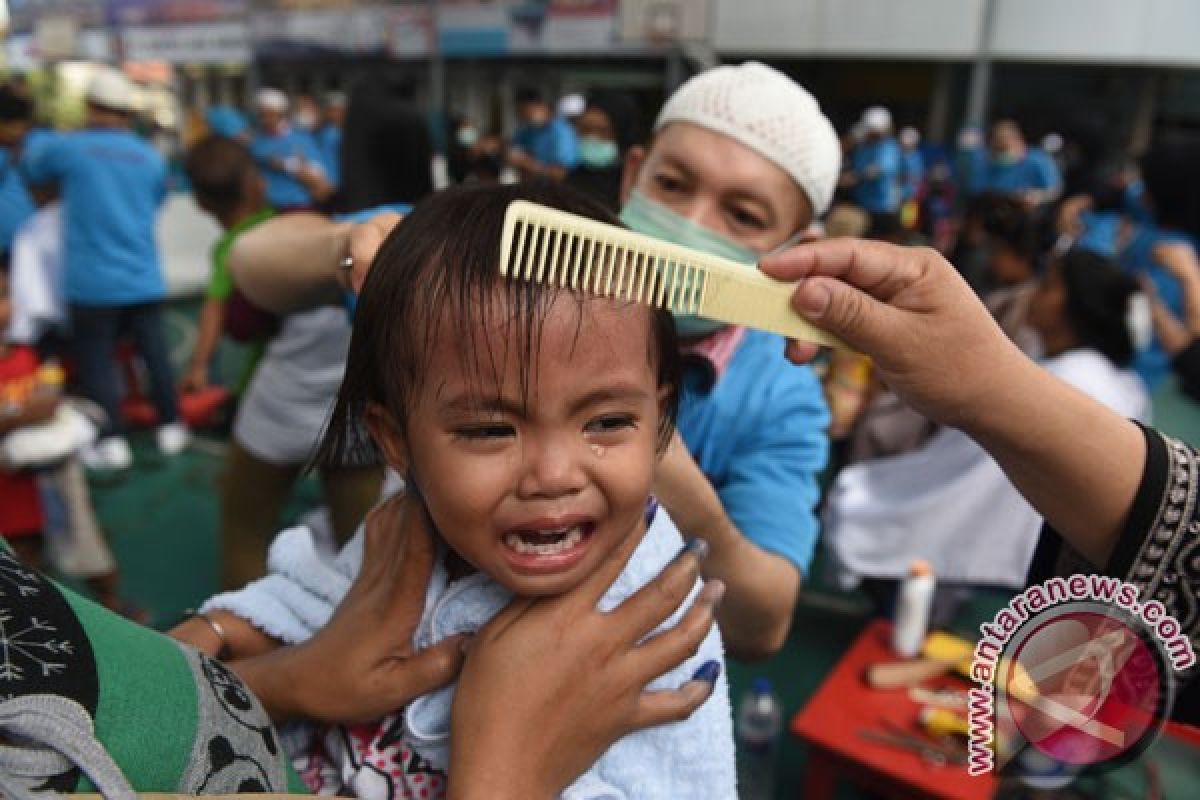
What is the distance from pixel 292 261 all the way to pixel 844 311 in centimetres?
92

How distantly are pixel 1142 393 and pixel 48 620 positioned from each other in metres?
3.42

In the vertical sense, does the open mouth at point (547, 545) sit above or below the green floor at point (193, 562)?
above

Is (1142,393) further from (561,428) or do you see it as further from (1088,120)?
(1088,120)

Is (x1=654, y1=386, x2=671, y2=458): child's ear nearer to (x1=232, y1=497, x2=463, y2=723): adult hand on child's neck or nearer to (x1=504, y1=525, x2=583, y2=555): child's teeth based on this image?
(x1=504, y1=525, x2=583, y2=555): child's teeth

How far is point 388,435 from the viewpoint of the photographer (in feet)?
2.82

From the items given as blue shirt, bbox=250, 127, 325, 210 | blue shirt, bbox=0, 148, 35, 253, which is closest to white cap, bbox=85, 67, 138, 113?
blue shirt, bbox=0, 148, 35, 253

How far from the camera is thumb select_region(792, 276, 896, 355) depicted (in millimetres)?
685

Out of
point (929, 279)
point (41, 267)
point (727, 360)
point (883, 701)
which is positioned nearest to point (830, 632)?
point (883, 701)

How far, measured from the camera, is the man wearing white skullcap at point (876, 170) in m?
8.46

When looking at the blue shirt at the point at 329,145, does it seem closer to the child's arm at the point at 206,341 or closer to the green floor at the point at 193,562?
the green floor at the point at 193,562

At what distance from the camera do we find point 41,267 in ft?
14.4

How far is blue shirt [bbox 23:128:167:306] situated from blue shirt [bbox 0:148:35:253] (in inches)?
3.5

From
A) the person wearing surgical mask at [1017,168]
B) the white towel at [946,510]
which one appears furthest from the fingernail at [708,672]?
the person wearing surgical mask at [1017,168]

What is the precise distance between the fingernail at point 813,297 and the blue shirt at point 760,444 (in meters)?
0.55
